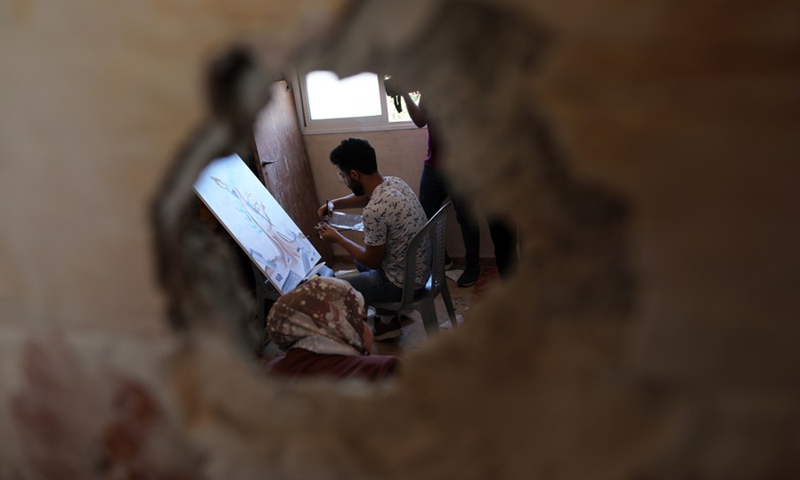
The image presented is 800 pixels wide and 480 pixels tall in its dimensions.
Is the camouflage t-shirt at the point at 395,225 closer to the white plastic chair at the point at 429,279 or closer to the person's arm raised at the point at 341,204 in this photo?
the white plastic chair at the point at 429,279

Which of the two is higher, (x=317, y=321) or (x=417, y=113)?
(x=417, y=113)

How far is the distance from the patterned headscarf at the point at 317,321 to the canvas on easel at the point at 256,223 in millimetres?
1248

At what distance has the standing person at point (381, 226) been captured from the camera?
2709mm

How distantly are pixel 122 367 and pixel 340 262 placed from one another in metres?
3.35

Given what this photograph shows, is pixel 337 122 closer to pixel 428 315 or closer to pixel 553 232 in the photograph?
pixel 428 315

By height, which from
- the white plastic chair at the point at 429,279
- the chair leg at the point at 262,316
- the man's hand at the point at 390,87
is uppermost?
the man's hand at the point at 390,87

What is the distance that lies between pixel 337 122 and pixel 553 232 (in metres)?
3.49

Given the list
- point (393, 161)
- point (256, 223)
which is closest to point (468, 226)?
point (393, 161)

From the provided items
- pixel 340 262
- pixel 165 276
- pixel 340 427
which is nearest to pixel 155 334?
pixel 165 276

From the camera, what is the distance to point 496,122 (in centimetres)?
80

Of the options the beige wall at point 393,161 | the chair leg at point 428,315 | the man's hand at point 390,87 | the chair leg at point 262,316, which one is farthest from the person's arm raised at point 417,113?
the chair leg at point 262,316

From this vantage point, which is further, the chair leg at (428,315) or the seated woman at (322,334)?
the chair leg at (428,315)

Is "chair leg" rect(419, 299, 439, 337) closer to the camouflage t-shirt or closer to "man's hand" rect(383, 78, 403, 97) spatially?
the camouflage t-shirt

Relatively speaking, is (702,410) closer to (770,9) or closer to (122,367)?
(770,9)
